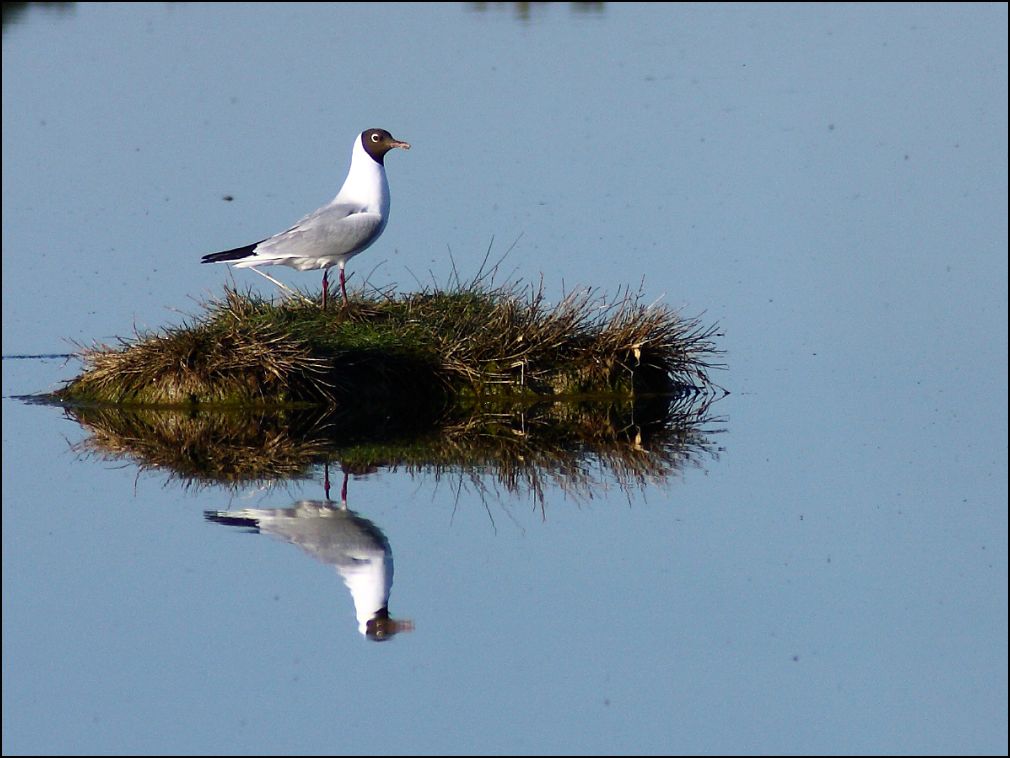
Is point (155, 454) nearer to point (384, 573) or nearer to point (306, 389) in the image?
point (306, 389)

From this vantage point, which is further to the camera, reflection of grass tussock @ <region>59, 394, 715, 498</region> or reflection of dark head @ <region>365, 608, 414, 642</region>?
reflection of grass tussock @ <region>59, 394, 715, 498</region>

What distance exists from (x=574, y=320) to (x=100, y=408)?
10.8 feet

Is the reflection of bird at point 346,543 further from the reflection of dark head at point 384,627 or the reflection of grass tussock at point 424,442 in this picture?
the reflection of grass tussock at point 424,442

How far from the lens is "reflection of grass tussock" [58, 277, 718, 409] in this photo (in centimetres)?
1156

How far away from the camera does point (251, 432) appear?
10969 mm

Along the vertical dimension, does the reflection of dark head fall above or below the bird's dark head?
below

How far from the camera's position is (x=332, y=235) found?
1227cm

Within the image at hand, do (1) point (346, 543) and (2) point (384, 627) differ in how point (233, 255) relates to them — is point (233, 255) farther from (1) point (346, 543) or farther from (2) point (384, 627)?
(2) point (384, 627)

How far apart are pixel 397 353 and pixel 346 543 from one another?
3.56 m

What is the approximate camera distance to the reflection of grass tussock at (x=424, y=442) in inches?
396

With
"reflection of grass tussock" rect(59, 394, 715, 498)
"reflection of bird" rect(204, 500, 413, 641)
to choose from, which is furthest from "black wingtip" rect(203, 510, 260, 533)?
"reflection of grass tussock" rect(59, 394, 715, 498)

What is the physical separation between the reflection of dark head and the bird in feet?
16.8

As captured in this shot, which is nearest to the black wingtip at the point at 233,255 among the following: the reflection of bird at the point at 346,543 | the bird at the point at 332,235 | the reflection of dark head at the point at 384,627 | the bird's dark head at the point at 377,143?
the bird at the point at 332,235

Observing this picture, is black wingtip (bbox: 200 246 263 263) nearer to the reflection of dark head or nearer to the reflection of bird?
the reflection of bird
